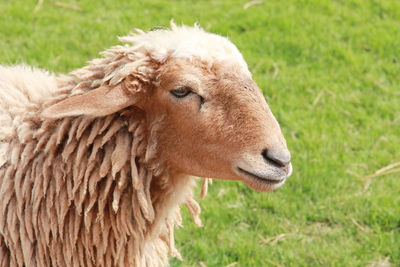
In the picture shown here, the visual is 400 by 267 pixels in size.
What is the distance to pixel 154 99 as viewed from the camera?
8.07 feet

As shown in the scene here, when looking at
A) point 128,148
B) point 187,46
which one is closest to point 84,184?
point 128,148

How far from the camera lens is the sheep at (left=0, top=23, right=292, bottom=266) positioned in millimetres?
2373

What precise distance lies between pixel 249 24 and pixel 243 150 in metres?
3.59

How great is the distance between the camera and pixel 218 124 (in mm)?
2379

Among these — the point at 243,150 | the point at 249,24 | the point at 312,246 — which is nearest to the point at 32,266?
the point at 243,150

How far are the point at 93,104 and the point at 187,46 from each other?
1.59 feet

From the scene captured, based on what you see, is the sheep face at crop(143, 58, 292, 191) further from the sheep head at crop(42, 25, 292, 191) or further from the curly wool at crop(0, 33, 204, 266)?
the curly wool at crop(0, 33, 204, 266)

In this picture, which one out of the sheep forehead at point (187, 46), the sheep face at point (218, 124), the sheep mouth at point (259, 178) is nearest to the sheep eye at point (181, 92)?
the sheep face at point (218, 124)

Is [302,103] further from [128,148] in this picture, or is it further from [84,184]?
[84,184]

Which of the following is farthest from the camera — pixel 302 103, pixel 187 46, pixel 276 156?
pixel 302 103

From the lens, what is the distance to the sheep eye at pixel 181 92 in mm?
2393

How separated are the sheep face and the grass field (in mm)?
1406

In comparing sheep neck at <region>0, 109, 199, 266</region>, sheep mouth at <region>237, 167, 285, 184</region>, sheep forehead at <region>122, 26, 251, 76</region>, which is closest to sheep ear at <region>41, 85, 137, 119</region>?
sheep neck at <region>0, 109, 199, 266</region>

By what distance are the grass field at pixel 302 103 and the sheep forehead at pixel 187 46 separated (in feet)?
5.35
